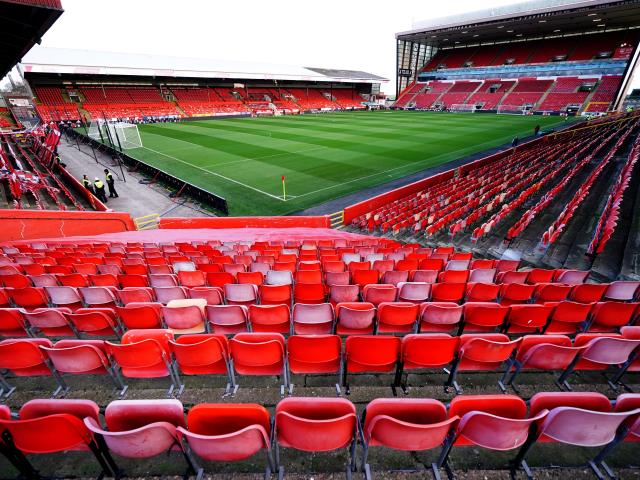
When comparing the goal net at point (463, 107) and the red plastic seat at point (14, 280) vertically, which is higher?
the goal net at point (463, 107)

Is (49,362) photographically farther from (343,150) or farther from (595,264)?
(343,150)

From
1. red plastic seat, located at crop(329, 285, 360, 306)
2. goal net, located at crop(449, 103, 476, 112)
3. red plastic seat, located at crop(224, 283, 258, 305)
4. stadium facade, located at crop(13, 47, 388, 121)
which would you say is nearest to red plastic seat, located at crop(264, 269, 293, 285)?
red plastic seat, located at crop(224, 283, 258, 305)

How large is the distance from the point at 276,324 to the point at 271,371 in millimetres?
831

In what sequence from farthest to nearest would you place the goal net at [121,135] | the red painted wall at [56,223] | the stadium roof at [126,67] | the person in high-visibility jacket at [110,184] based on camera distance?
the stadium roof at [126,67] < the goal net at [121,135] < the person in high-visibility jacket at [110,184] < the red painted wall at [56,223]

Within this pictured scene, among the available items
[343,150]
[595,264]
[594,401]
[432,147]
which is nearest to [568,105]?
[432,147]

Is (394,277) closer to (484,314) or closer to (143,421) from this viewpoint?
(484,314)

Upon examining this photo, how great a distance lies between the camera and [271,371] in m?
3.36

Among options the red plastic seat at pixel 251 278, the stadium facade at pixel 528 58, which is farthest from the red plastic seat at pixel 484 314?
the stadium facade at pixel 528 58

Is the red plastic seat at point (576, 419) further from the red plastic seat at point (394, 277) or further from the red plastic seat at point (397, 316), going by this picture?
the red plastic seat at point (394, 277)

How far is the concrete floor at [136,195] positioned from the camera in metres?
15.1

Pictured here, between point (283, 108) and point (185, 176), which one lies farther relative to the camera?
point (283, 108)

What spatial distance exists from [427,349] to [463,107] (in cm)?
6933

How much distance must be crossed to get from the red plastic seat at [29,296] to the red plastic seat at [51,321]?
2.75 feet

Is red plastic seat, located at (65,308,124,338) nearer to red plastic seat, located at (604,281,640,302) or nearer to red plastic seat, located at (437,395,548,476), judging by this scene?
red plastic seat, located at (437,395,548,476)
